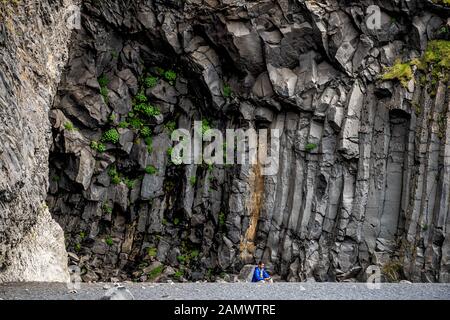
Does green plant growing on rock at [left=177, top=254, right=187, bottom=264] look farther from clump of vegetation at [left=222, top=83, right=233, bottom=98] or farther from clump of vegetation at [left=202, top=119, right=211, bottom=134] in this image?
clump of vegetation at [left=222, top=83, right=233, bottom=98]

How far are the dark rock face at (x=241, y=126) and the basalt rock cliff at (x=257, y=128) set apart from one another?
73 mm

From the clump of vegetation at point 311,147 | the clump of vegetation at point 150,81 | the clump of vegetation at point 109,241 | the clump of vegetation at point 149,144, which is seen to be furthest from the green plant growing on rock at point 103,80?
the clump of vegetation at point 311,147

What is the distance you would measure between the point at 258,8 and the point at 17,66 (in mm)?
14772

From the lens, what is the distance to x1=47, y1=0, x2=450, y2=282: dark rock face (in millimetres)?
23828

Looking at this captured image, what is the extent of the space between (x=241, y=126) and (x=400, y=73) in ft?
28.0

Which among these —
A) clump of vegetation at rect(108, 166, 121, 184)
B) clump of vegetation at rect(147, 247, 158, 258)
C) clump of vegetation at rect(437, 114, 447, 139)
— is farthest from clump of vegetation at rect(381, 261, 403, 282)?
clump of vegetation at rect(108, 166, 121, 184)

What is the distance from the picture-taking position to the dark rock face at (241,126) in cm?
2383

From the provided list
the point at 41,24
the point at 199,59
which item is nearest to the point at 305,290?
the point at 41,24

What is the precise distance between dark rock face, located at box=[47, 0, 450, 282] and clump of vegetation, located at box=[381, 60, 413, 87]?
0.33 m

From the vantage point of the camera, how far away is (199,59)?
89.6 ft

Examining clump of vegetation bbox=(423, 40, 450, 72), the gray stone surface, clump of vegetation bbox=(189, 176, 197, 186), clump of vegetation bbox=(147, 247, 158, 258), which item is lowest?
clump of vegetation bbox=(147, 247, 158, 258)

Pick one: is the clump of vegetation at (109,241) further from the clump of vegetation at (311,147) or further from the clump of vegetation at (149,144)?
the clump of vegetation at (311,147)

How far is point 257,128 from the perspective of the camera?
27250 millimetres
